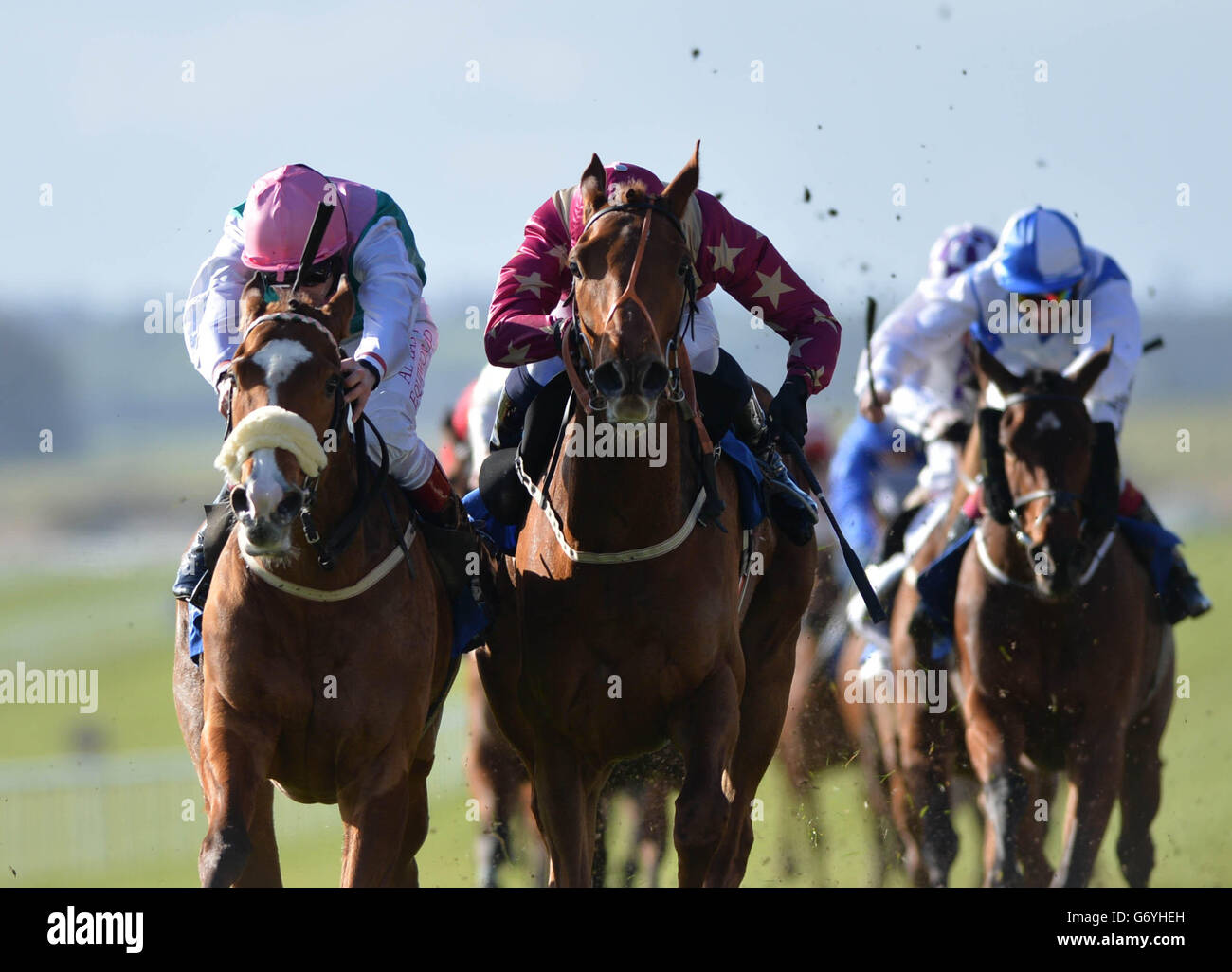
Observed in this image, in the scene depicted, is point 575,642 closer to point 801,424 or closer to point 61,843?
point 801,424

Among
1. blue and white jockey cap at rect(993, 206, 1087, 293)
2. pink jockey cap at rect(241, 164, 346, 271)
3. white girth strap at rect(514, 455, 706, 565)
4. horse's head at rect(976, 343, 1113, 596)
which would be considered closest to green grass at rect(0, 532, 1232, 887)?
horse's head at rect(976, 343, 1113, 596)

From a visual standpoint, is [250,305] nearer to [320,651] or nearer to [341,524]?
[341,524]

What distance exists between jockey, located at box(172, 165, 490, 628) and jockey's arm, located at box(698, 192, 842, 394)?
90 cm

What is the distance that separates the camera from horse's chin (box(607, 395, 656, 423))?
5289 millimetres

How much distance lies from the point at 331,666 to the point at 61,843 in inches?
425

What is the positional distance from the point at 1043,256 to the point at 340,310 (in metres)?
3.94

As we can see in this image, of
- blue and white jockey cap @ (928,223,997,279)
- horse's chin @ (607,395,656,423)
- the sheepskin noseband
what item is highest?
blue and white jockey cap @ (928,223,997,279)

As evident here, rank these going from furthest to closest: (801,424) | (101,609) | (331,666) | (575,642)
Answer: (101,609)
(801,424)
(575,642)
(331,666)

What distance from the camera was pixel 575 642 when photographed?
19.4ft

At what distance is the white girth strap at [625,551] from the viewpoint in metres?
5.91

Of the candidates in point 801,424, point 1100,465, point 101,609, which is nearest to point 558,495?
point 801,424

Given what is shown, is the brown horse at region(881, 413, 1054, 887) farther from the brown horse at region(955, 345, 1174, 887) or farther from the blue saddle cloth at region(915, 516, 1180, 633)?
the brown horse at region(955, 345, 1174, 887)

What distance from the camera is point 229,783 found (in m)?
5.39
